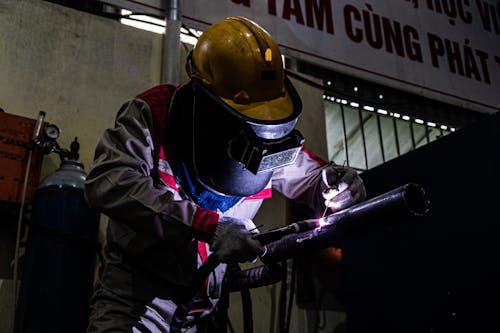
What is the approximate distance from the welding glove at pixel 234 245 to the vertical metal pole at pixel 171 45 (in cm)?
131

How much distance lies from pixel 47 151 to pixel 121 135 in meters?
0.62

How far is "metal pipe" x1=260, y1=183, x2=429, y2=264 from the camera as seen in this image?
1.13m

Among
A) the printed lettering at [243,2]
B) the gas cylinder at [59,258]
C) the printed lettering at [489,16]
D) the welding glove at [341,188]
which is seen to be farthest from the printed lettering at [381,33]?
the gas cylinder at [59,258]

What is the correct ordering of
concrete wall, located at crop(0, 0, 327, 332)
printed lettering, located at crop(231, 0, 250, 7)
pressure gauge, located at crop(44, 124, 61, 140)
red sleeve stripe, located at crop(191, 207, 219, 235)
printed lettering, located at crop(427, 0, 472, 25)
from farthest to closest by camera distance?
printed lettering, located at crop(427, 0, 472, 25)
printed lettering, located at crop(231, 0, 250, 7)
concrete wall, located at crop(0, 0, 327, 332)
pressure gauge, located at crop(44, 124, 61, 140)
red sleeve stripe, located at crop(191, 207, 219, 235)

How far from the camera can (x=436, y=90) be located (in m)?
3.42

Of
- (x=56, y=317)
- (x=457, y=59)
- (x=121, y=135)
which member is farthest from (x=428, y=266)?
(x=457, y=59)

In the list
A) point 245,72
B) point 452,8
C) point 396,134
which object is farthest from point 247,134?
point 452,8

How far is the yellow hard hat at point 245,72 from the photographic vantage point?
5.20ft

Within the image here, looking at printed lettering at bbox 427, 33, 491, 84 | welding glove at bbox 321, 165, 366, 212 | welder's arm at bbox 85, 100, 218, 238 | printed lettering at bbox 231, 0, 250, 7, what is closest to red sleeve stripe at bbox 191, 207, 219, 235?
welder's arm at bbox 85, 100, 218, 238

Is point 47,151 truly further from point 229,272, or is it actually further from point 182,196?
point 229,272

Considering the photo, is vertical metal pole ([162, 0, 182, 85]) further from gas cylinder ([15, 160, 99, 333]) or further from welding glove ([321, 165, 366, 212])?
welding glove ([321, 165, 366, 212])

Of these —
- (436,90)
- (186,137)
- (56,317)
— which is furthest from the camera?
(436,90)

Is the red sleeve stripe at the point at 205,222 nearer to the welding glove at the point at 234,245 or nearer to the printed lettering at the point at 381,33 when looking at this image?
the welding glove at the point at 234,245

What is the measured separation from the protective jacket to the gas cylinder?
306mm
